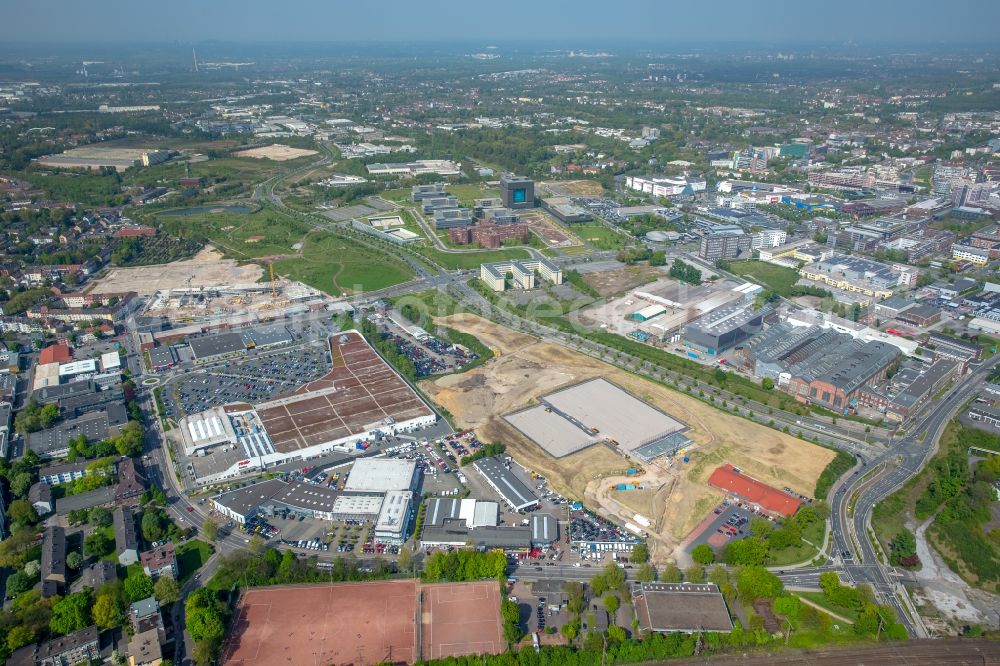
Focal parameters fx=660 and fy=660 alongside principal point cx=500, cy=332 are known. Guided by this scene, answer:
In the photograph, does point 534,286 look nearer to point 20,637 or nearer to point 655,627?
point 655,627

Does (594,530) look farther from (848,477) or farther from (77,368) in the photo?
(77,368)

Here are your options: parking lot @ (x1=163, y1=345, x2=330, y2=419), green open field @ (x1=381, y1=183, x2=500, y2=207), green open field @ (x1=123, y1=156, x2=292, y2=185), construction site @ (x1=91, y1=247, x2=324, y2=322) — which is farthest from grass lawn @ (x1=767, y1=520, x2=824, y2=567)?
green open field @ (x1=123, y1=156, x2=292, y2=185)

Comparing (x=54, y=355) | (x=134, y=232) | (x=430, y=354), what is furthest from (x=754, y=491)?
(x=134, y=232)

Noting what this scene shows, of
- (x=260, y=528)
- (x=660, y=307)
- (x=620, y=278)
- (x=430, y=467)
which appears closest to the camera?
(x=260, y=528)

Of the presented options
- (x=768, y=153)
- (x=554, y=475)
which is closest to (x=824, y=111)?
(x=768, y=153)

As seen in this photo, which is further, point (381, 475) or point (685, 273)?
point (685, 273)

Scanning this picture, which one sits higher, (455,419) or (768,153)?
(768,153)
